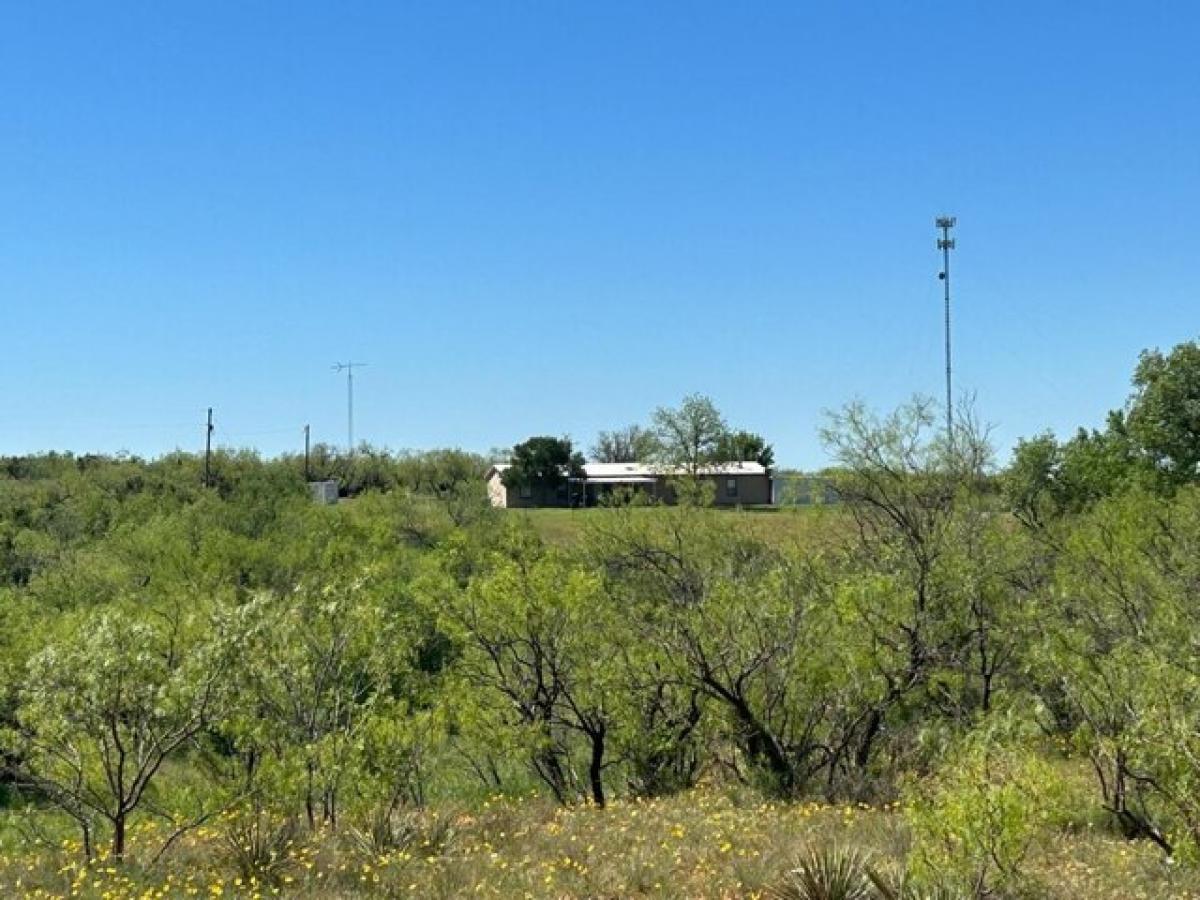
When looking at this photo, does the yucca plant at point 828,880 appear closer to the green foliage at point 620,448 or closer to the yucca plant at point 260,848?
the yucca plant at point 260,848

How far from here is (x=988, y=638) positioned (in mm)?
15820

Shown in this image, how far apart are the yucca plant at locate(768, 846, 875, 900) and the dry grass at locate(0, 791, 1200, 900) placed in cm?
35

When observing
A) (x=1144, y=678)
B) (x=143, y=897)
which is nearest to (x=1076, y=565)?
(x=1144, y=678)

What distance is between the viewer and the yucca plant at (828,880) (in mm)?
8641

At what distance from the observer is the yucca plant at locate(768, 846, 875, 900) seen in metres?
8.64

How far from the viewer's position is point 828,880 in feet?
28.4

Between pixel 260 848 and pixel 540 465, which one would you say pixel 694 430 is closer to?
pixel 540 465

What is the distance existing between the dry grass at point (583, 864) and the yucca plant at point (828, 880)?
0.35 meters

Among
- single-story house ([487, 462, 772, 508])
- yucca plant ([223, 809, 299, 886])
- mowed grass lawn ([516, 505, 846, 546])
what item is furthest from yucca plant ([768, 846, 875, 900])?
single-story house ([487, 462, 772, 508])

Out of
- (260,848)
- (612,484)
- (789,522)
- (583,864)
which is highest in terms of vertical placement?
(612,484)

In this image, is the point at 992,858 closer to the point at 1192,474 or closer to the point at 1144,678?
the point at 1144,678

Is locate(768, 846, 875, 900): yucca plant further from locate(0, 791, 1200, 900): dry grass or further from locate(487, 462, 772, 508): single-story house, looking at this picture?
locate(487, 462, 772, 508): single-story house

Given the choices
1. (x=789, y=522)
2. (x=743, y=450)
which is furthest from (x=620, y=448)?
(x=789, y=522)

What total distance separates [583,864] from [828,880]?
2.51 metres
